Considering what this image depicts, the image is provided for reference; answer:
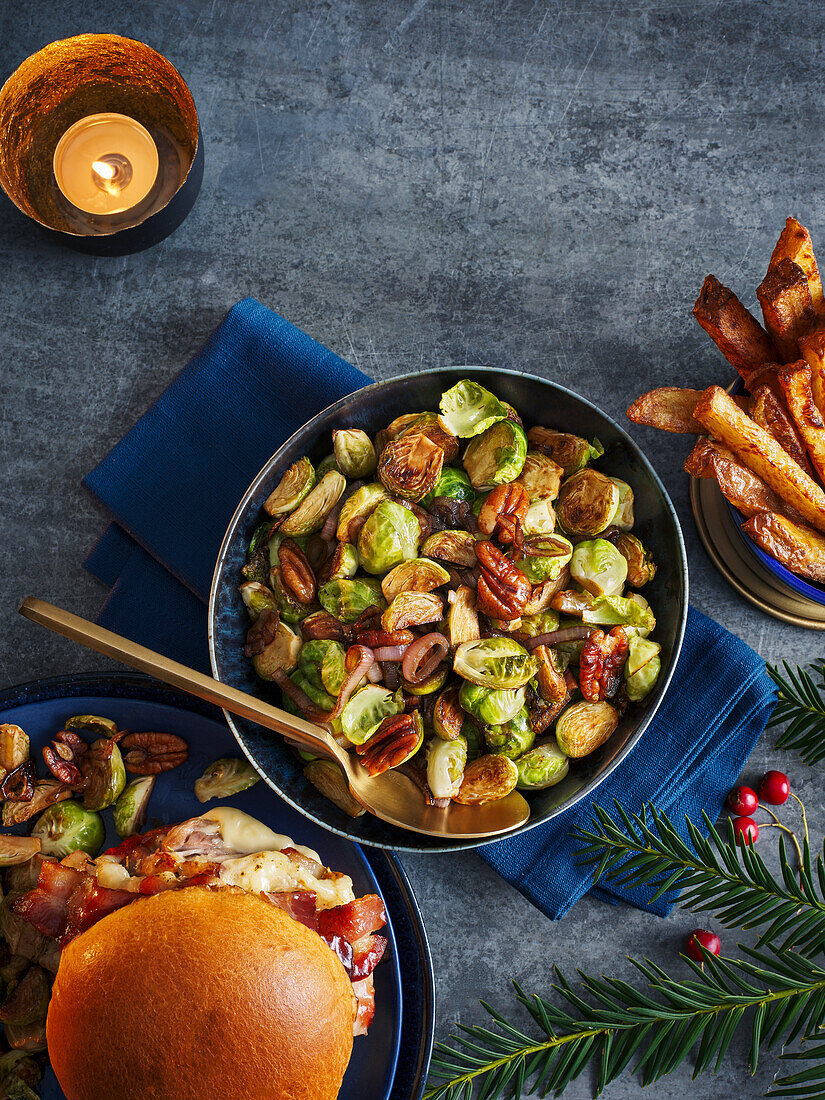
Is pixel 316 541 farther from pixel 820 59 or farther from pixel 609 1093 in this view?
pixel 820 59

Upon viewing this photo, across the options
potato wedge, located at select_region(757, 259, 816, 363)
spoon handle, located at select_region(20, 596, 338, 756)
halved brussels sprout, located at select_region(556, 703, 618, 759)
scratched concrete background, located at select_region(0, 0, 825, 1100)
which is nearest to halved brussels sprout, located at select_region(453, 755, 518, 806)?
halved brussels sprout, located at select_region(556, 703, 618, 759)

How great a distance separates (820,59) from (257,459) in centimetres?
249

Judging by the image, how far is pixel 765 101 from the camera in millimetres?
2879

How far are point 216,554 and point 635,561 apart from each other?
4.33 feet

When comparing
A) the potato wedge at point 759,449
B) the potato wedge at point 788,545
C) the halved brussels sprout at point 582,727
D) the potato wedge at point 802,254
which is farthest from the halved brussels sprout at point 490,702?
the potato wedge at point 802,254

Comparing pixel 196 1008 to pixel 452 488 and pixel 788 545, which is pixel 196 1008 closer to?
A: pixel 452 488

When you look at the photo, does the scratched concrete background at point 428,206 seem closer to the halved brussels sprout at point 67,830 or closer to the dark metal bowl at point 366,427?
the dark metal bowl at point 366,427

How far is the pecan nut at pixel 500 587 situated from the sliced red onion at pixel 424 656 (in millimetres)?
148

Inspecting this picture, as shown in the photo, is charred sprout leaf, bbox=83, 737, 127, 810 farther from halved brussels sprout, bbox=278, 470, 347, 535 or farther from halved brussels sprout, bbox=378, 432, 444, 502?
halved brussels sprout, bbox=378, 432, 444, 502

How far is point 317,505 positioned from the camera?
2.24 metres

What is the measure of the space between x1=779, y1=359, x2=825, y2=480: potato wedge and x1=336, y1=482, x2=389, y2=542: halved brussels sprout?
3.54 ft

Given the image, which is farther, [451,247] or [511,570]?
[451,247]

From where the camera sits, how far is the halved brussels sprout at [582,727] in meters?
2.13

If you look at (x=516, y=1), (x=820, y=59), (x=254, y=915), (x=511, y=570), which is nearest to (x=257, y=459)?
(x=511, y=570)
